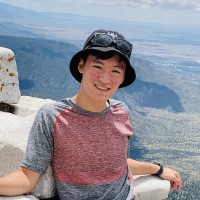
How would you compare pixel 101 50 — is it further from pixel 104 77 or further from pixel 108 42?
pixel 104 77

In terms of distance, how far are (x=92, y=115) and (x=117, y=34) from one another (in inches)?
26.8

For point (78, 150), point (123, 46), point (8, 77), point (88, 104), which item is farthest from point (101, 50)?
point (8, 77)

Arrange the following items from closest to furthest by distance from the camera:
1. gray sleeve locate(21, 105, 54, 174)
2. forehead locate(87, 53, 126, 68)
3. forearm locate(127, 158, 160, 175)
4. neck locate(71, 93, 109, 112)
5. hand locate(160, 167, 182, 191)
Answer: gray sleeve locate(21, 105, 54, 174)
forehead locate(87, 53, 126, 68)
neck locate(71, 93, 109, 112)
forearm locate(127, 158, 160, 175)
hand locate(160, 167, 182, 191)

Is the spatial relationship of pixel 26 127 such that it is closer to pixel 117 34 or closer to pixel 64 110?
pixel 64 110

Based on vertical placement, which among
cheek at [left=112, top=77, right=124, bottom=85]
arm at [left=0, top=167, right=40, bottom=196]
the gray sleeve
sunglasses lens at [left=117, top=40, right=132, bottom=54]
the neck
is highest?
sunglasses lens at [left=117, top=40, right=132, bottom=54]

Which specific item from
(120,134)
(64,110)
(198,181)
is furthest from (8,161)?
(198,181)

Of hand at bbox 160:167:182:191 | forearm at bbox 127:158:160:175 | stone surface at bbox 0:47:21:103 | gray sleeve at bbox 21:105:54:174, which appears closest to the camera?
gray sleeve at bbox 21:105:54:174

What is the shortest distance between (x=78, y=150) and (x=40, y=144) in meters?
0.31

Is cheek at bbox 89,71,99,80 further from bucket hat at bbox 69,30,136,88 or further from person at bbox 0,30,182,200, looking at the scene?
bucket hat at bbox 69,30,136,88

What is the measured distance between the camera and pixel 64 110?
3.12 metres

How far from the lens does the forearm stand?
4050mm

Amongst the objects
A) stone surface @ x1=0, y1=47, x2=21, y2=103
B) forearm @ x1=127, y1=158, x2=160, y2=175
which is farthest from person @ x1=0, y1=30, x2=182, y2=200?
A: stone surface @ x1=0, y1=47, x2=21, y2=103

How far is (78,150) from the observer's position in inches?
123

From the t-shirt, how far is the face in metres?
0.17
